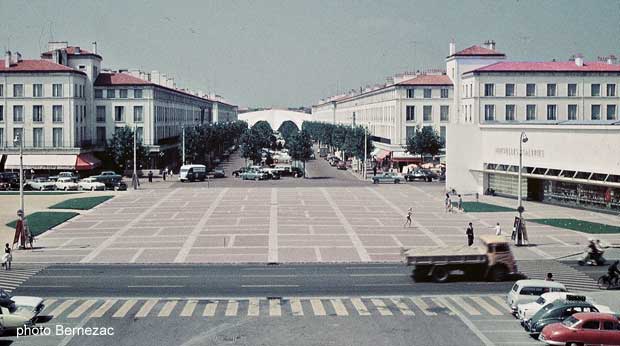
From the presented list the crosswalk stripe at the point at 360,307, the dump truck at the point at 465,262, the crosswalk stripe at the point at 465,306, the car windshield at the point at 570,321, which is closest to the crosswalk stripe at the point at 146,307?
the crosswalk stripe at the point at 360,307

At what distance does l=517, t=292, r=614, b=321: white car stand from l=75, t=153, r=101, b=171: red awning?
8059 cm

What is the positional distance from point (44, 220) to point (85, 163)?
1606 inches

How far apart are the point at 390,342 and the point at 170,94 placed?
11157cm

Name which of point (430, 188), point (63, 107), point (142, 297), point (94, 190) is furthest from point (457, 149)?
point (142, 297)

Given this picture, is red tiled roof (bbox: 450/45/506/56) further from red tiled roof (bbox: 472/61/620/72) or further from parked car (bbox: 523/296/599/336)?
parked car (bbox: 523/296/599/336)

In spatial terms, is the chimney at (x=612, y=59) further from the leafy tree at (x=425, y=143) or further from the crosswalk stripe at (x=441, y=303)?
the crosswalk stripe at (x=441, y=303)

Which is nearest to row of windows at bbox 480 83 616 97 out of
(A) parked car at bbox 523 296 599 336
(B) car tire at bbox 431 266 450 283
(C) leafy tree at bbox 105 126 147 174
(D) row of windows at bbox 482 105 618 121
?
(D) row of windows at bbox 482 105 618 121

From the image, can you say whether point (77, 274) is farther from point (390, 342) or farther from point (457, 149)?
point (457, 149)

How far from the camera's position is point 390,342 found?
95.7 ft

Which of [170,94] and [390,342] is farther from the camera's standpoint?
[170,94]

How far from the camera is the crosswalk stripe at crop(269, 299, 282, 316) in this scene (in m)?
33.5

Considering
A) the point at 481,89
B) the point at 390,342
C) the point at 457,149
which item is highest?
the point at 481,89

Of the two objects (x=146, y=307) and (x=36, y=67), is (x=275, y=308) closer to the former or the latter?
(x=146, y=307)

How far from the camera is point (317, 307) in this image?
34.7 m
